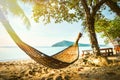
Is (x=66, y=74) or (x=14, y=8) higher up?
(x=14, y=8)

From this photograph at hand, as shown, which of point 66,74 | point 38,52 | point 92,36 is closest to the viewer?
point 38,52

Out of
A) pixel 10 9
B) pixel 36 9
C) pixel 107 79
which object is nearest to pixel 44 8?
pixel 36 9

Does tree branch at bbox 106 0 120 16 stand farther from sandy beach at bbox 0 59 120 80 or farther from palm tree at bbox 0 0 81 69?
palm tree at bbox 0 0 81 69

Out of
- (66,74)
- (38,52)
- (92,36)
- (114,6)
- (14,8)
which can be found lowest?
(66,74)

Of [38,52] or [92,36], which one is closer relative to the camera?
[38,52]

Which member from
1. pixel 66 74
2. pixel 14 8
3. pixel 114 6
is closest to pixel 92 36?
pixel 114 6

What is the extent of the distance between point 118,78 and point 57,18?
260 inches

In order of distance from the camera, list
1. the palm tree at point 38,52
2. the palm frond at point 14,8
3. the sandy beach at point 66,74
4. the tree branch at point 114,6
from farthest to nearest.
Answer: the palm frond at point 14,8 < the tree branch at point 114,6 < the sandy beach at point 66,74 < the palm tree at point 38,52

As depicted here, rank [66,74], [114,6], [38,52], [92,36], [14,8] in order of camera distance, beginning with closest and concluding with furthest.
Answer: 1. [38,52]
2. [66,74]
3. [114,6]
4. [14,8]
5. [92,36]

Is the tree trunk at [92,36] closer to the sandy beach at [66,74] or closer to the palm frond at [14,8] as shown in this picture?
the sandy beach at [66,74]

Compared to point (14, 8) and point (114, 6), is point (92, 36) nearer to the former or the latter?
point (114, 6)

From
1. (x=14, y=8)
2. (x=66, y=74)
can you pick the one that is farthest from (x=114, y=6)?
(x=14, y=8)

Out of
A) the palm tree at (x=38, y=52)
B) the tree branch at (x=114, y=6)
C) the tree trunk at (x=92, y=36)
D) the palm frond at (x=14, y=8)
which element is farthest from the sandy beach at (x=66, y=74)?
the palm frond at (x=14, y=8)

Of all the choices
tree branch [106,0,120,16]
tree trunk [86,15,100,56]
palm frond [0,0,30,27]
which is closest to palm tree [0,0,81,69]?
palm frond [0,0,30,27]
